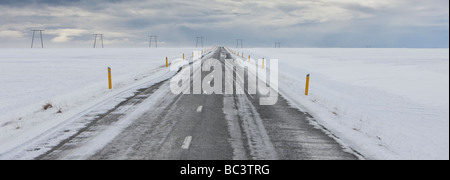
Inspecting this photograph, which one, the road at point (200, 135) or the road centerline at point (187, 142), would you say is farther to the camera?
the road centerline at point (187, 142)

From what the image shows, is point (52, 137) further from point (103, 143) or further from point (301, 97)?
point (301, 97)

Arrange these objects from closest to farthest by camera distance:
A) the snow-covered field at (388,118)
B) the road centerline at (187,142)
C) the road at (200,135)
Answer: the road at (200,135)
the road centerline at (187,142)
the snow-covered field at (388,118)

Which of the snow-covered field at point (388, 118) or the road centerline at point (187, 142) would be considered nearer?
the road centerline at point (187, 142)

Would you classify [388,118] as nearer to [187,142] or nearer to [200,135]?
[200,135]

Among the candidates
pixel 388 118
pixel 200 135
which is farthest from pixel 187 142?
pixel 388 118

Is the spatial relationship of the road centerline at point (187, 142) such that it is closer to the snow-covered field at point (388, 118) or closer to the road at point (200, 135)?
the road at point (200, 135)

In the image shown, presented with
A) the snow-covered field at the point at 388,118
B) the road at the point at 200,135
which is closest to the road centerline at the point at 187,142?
the road at the point at 200,135

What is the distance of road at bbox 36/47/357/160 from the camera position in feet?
19.7

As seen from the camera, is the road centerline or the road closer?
the road

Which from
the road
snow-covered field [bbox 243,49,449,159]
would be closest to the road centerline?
the road

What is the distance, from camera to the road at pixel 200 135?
601cm

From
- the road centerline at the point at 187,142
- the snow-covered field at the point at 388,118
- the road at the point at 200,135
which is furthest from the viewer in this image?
the snow-covered field at the point at 388,118

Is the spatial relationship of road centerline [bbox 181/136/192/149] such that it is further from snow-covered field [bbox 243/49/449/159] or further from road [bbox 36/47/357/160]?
snow-covered field [bbox 243/49/449/159]
